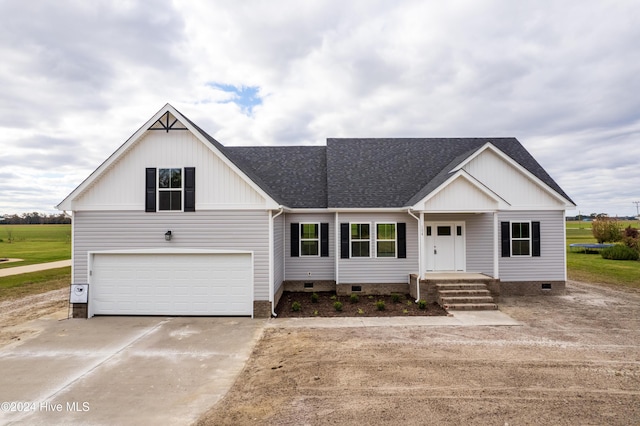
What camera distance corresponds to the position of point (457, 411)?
5340 millimetres

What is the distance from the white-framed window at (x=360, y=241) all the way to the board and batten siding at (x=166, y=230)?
4.33m

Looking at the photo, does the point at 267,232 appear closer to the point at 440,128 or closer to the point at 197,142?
the point at 197,142

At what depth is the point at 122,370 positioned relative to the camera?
7074 millimetres

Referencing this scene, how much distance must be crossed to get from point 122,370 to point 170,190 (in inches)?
230

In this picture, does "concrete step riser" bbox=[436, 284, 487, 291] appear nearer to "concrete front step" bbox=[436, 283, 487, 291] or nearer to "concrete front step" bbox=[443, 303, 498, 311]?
"concrete front step" bbox=[436, 283, 487, 291]

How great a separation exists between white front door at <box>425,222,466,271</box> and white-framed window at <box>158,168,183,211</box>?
378 inches

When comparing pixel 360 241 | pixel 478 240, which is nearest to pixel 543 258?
pixel 478 240

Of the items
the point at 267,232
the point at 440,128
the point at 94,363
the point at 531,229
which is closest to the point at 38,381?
the point at 94,363

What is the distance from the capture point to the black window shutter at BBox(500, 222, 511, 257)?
47.0 feet

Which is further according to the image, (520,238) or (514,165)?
(520,238)

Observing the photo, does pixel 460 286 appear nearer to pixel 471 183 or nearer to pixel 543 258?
pixel 471 183

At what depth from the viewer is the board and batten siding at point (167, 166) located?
36.8 ft

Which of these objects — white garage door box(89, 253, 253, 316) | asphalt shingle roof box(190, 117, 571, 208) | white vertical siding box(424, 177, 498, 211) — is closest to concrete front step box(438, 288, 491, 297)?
white vertical siding box(424, 177, 498, 211)

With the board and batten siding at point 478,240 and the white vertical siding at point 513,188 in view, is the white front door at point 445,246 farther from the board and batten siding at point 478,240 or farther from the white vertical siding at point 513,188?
the white vertical siding at point 513,188
